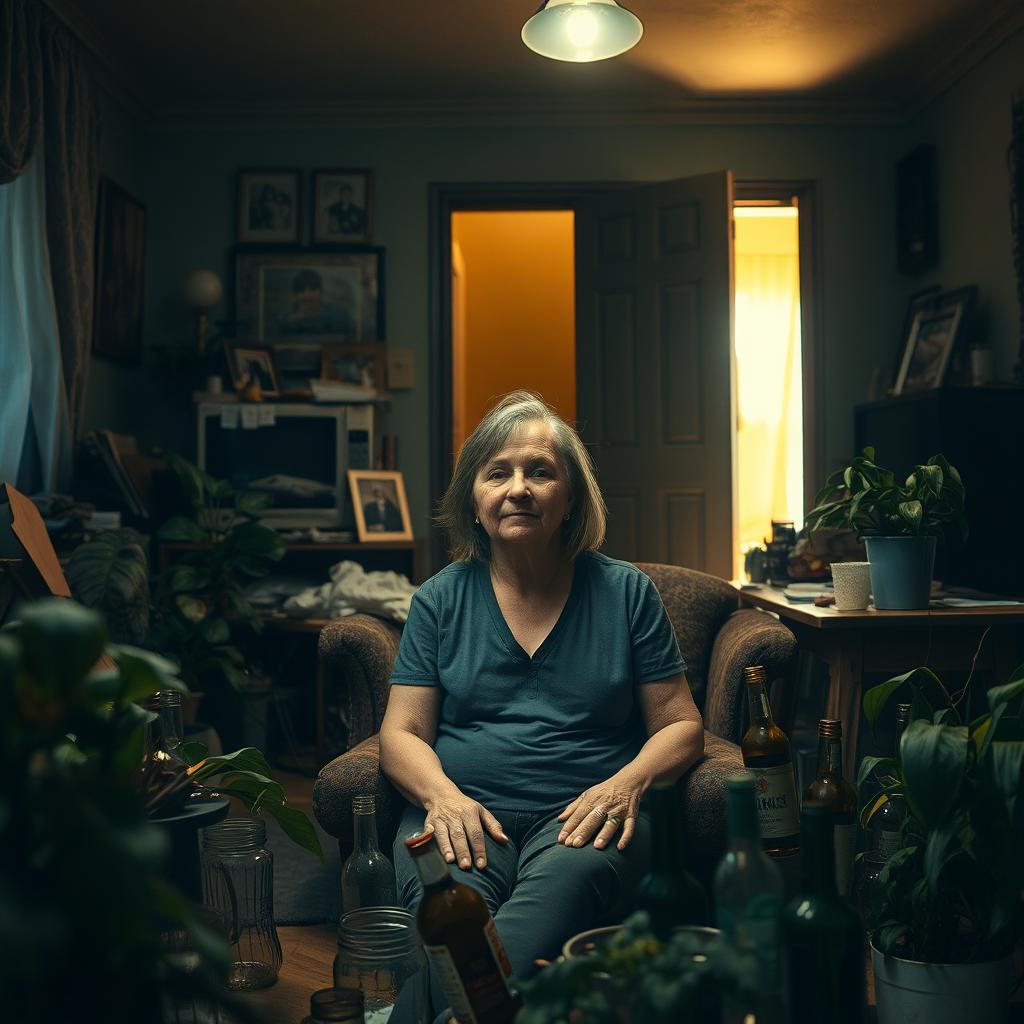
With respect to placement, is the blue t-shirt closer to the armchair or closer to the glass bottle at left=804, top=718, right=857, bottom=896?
the armchair

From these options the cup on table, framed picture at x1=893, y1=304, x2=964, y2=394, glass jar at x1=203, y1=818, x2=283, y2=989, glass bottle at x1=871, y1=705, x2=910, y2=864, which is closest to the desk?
the cup on table

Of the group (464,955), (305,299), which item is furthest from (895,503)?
(305,299)

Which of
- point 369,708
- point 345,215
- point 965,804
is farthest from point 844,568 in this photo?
point 345,215

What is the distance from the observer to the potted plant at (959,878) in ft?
3.61

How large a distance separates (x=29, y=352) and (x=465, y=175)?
2111 mm

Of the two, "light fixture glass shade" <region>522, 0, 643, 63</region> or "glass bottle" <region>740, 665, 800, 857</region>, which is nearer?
"glass bottle" <region>740, 665, 800, 857</region>

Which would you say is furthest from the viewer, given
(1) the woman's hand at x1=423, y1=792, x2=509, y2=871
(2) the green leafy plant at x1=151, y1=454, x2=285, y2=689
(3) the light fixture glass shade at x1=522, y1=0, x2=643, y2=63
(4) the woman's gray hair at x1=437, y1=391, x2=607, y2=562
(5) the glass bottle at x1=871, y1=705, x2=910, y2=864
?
(2) the green leafy plant at x1=151, y1=454, x2=285, y2=689

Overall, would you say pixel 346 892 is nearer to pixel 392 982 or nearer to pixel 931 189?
pixel 392 982

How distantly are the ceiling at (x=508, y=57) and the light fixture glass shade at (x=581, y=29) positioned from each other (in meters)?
0.88

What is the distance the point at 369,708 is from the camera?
6.78 feet

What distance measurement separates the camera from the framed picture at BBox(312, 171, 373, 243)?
4715 millimetres

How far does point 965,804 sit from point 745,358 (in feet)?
19.5

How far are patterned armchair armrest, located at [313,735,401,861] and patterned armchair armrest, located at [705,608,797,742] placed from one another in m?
0.65

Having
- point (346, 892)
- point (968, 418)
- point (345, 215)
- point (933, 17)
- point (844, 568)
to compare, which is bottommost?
point (346, 892)
